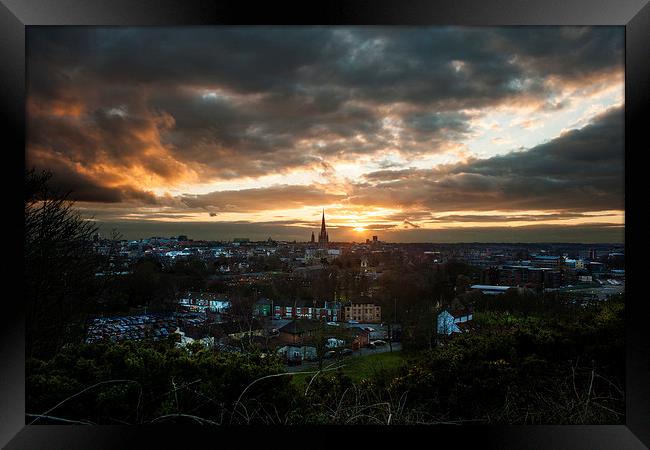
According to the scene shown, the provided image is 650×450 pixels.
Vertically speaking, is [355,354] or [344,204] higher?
[344,204]

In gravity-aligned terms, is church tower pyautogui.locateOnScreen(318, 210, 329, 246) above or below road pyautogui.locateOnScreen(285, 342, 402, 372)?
above

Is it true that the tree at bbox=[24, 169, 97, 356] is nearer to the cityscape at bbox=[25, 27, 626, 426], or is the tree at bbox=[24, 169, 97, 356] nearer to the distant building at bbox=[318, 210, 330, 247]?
the cityscape at bbox=[25, 27, 626, 426]

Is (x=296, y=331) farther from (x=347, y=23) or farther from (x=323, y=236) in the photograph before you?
(x=347, y=23)

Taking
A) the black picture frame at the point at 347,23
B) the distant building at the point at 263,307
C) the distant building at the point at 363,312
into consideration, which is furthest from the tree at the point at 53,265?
the distant building at the point at 363,312

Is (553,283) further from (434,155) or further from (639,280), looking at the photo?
(434,155)

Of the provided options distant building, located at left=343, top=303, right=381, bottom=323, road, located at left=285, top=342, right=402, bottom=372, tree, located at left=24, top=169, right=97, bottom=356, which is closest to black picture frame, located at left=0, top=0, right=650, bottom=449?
road, located at left=285, top=342, right=402, bottom=372

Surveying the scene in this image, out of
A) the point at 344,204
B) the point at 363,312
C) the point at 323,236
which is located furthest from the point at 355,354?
the point at 344,204
